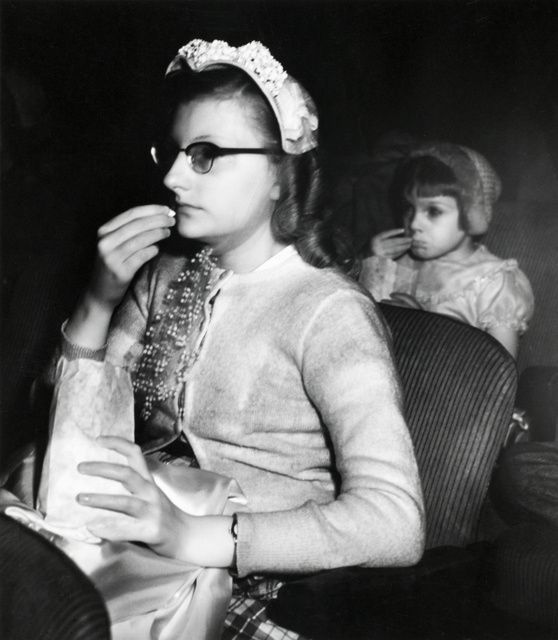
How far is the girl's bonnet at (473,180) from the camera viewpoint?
242 cm

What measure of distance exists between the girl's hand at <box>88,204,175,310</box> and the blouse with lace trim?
1.29 m

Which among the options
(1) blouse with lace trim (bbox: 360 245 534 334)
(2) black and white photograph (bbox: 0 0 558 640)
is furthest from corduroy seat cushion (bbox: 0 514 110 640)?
(1) blouse with lace trim (bbox: 360 245 534 334)

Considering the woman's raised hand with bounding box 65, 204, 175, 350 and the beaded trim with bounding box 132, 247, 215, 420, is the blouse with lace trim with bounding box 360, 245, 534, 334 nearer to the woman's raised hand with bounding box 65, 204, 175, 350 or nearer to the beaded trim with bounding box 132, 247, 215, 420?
the beaded trim with bounding box 132, 247, 215, 420

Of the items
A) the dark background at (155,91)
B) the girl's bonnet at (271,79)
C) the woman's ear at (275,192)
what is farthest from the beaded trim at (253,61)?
the dark background at (155,91)

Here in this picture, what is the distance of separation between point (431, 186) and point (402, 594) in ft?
6.01

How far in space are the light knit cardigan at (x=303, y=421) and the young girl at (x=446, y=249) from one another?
1.30 metres

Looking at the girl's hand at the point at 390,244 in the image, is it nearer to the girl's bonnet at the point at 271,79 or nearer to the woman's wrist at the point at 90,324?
the girl's bonnet at the point at 271,79

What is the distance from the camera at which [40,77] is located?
2299mm

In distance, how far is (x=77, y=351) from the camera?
45.8 inches

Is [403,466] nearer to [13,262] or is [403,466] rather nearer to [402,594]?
[402,594]

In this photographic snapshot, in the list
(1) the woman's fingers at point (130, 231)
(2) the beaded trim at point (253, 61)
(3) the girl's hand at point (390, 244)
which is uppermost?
(2) the beaded trim at point (253, 61)

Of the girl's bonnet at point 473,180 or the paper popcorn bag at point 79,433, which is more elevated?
the girl's bonnet at point 473,180

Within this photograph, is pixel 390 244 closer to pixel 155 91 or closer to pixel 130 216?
pixel 155 91

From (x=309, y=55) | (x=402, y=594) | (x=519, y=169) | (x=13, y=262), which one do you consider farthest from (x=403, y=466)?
(x=309, y=55)
